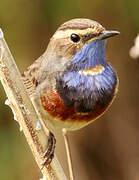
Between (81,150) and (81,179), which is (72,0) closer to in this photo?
(81,150)

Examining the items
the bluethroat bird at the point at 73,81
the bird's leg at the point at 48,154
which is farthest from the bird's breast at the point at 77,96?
the bird's leg at the point at 48,154

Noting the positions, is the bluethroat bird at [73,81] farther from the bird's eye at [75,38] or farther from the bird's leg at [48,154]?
the bird's leg at [48,154]

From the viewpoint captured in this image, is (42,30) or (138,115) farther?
(138,115)

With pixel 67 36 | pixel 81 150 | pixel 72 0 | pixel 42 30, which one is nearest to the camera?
pixel 67 36

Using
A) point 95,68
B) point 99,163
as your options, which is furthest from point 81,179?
point 95,68

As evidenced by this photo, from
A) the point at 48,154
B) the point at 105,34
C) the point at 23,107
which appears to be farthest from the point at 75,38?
the point at 48,154

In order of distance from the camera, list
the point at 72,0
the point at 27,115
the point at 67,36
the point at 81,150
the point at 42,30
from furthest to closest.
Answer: the point at 81,150 → the point at 42,30 → the point at 72,0 → the point at 67,36 → the point at 27,115

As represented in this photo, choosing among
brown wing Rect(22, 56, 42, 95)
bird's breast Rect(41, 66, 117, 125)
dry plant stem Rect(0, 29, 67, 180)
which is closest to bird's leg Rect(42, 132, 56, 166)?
dry plant stem Rect(0, 29, 67, 180)
